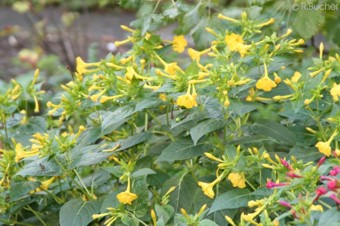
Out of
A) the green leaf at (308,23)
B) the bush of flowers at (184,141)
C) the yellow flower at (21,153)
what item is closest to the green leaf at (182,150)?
the bush of flowers at (184,141)

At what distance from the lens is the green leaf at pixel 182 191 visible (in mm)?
2115

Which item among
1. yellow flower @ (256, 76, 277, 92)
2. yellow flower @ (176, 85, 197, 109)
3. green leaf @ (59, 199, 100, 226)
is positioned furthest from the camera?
green leaf @ (59, 199, 100, 226)

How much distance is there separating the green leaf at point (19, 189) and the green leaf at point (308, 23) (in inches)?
42.7

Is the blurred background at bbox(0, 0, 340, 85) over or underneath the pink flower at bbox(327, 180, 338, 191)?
underneath

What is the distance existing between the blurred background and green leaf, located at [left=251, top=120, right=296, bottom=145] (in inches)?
15.6

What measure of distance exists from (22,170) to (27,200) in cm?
21

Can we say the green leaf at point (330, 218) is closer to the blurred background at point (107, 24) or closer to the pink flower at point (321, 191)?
the pink flower at point (321, 191)

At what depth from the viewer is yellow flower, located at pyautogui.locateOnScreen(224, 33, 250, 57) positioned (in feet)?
6.75

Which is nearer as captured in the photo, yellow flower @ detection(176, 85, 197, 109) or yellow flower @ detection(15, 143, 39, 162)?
yellow flower @ detection(176, 85, 197, 109)

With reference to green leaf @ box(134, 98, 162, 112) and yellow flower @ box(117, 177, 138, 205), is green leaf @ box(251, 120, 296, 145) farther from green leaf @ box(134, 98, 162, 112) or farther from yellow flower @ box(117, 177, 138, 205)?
yellow flower @ box(117, 177, 138, 205)

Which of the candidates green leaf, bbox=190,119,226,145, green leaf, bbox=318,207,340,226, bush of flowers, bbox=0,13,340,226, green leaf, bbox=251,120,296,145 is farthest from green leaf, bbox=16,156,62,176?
green leaf, bbox=318,207,340,226

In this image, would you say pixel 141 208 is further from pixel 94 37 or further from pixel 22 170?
pixel 94 37

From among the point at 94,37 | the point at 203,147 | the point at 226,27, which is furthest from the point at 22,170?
the point at 94,37

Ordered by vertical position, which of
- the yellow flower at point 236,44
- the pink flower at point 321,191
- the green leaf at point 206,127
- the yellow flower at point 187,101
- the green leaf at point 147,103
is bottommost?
the green leaf at point 206,127
